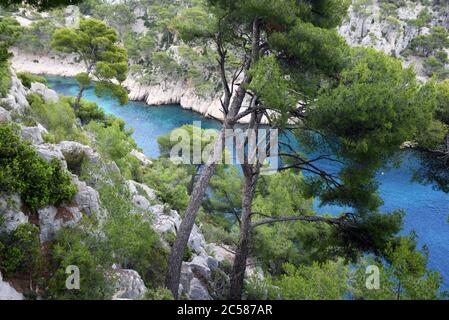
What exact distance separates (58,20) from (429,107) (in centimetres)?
7843

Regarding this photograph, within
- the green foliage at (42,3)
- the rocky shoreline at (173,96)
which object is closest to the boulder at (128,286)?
the green foliage at (42,3)

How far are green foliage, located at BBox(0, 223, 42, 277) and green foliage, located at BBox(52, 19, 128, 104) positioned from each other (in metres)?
18.1

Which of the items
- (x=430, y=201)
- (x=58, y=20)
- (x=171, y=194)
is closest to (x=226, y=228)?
(x=171, y=194)

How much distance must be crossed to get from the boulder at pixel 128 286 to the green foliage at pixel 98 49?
18088 millimetres

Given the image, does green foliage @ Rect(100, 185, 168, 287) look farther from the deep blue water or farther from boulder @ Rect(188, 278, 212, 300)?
the deep blue water

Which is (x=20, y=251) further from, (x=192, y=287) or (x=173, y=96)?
(x=173, y=96)

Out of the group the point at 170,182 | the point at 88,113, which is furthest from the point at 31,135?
the point at 88,113

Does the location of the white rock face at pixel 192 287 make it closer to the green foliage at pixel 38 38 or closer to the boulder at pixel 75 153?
the boulder at pixel 75 153

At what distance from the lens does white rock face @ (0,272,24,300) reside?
5.77 m

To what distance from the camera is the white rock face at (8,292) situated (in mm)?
5766

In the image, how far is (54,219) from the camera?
7629mm

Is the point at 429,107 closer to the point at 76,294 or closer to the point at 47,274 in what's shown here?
the point at 76,294

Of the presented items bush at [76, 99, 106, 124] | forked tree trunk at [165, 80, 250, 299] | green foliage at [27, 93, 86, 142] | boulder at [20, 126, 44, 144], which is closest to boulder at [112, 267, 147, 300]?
forked tree trunk at [165, 80, 250, 299]

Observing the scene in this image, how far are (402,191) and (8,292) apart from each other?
31283mm
